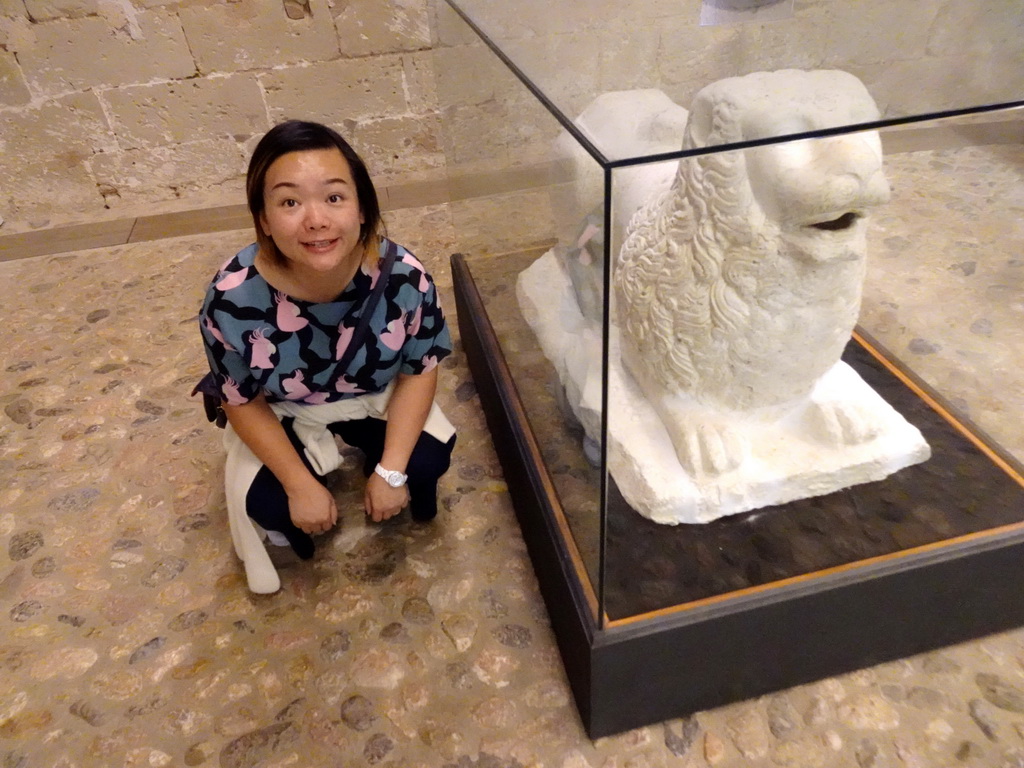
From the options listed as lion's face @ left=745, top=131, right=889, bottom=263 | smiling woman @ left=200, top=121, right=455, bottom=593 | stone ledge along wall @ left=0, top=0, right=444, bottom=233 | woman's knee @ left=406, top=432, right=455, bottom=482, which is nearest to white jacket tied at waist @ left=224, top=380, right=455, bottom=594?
smiling woman @ left=200, top=121, right=455, bottom=593

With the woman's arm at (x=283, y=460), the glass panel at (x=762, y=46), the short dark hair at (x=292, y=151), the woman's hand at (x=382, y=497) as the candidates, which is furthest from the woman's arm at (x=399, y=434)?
the glass panel at (x=762, y=46)

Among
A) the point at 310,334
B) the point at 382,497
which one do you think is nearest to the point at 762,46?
the point at 310,334

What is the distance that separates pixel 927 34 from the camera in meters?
1.32

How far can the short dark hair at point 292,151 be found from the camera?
1.25 meters

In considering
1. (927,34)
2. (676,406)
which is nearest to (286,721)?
(676,406)

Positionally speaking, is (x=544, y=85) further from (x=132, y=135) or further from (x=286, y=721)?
(x=132, y=135)

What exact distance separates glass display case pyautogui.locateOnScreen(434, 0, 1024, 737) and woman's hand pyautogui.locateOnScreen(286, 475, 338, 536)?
434 millimetres

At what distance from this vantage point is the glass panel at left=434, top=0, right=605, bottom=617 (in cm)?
114

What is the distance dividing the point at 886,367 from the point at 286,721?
1.51m

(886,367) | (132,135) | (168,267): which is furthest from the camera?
(132,135)

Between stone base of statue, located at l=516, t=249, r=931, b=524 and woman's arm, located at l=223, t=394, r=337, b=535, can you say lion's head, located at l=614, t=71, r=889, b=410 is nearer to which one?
stone base of statue, located at l=516, t=249, r=931, b=524

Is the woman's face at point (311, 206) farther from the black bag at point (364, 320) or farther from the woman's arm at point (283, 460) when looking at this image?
the woman's arm at point (283, 460)

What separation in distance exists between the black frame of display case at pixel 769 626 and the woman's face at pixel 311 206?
25.2 inches

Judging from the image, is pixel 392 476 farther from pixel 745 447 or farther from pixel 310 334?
pixel 745 447
